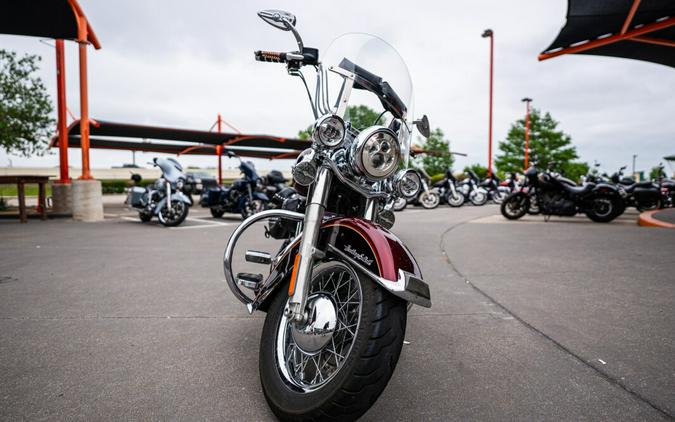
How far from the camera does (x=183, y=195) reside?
30.4 ft

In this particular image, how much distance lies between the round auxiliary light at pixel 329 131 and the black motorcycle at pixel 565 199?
9361 mm

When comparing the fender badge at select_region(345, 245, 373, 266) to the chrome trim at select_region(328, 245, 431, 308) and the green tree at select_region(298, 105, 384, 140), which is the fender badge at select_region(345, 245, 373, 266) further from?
the green tree at select_region(298, 105, 384, 140)

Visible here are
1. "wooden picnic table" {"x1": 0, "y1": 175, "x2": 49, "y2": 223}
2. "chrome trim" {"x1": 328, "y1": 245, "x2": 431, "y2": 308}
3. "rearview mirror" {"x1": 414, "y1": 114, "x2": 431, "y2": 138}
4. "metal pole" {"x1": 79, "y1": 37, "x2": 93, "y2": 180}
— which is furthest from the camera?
"metal pole" {"x1": 79, "y1": 37, "x2": 93, "y2": 180}

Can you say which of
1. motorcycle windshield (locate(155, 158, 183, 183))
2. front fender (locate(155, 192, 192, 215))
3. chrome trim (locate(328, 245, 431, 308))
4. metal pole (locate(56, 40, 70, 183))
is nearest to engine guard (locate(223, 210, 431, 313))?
chrome trim (locate(328, 245, 431, 308))

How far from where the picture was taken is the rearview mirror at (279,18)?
2053mm

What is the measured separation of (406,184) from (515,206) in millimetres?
9144

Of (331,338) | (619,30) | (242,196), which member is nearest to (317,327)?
(331,338)

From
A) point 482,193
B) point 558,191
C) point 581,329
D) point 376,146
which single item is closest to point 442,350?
point 581,329

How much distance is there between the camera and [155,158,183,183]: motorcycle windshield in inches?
364

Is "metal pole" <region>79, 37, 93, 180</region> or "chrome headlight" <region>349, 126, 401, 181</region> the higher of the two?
"metal pole" <region>79, 37, 93, 180</region>

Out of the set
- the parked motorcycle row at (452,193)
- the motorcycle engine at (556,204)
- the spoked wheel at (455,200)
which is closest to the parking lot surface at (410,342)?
the motorcycle engine at (556,204)

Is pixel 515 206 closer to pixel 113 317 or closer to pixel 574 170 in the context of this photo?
pixel 113 317

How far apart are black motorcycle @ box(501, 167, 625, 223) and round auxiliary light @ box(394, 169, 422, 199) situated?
8.71 m

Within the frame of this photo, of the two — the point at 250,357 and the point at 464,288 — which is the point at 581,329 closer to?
the point at 464,288
